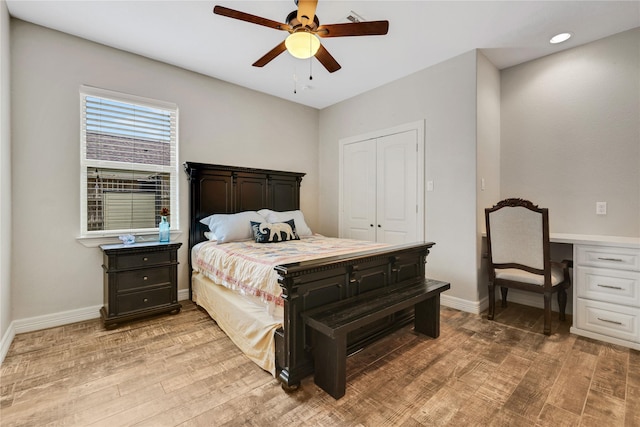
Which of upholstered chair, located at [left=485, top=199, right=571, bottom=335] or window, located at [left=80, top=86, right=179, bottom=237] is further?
window, located at [left=80, top=86, right=179, bottom=237]

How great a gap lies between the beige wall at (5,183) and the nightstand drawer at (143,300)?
2.47ft

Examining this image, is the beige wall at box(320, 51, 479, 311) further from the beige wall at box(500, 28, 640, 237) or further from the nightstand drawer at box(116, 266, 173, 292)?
the nightstand drawer at box(116, 266, 173, 292)

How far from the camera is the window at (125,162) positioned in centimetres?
293

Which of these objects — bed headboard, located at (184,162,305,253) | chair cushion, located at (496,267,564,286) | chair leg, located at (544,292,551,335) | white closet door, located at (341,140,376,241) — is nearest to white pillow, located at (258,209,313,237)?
bed headboard, located at (184,162,305,253)

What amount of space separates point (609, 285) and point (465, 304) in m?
1.18

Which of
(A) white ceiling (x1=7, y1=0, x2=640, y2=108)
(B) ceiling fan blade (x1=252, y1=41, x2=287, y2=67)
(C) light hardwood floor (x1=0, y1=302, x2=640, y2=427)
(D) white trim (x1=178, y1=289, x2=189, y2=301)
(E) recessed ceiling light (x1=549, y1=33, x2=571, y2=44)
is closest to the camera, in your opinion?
(C) light hardwood floor (x1=0, y1=302, x2=640, y2=427)

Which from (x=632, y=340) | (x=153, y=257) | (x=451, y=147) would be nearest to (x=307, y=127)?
(x=451, y=147)

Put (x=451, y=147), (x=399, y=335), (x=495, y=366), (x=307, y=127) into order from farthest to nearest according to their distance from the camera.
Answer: (x=307, y=127) < (x=451, y=147) < (x=399, y=335) < (x=495, y=366)

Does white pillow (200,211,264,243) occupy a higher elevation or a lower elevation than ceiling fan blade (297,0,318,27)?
lower

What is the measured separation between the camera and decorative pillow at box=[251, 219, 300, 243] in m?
3.28

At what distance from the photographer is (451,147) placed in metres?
3.24

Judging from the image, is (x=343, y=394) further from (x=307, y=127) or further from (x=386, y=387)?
(x=307, y=127)

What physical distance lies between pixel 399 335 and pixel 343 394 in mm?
984

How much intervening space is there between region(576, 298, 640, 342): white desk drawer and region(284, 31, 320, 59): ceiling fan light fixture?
10.1ft
